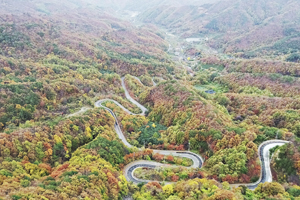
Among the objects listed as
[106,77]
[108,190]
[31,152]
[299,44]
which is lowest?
[31,152]

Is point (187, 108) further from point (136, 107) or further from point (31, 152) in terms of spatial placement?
point (31, 152)

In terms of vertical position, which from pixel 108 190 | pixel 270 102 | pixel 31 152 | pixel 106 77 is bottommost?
pixel 31 152

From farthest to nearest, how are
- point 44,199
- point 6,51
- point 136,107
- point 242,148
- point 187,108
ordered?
1. point 6,51
2. point 136,107
3. point 187,108
4. point 242,148
5. point 44,199

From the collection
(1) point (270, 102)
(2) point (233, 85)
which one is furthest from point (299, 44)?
(1) point (270, 102)

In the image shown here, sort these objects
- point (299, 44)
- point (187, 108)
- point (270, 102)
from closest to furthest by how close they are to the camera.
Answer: point (187, 108) < point (270, 102) < point (299, 44)

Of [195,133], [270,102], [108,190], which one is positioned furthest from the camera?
[270,102]

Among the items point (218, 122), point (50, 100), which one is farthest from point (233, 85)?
point (50, 100)

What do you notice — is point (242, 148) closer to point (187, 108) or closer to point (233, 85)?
point (187, 108)

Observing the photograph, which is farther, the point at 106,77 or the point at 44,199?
the point at 106,77

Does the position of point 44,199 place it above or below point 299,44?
below
